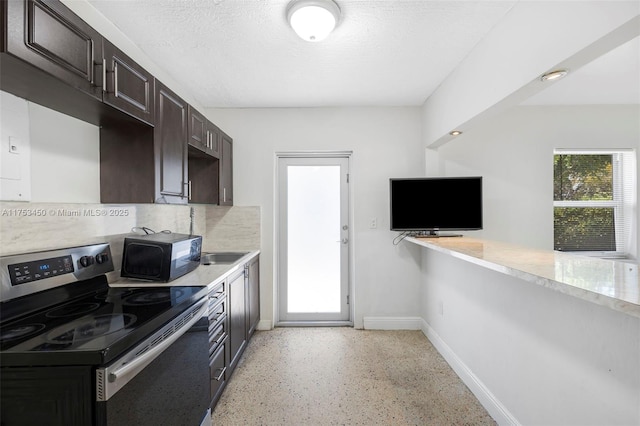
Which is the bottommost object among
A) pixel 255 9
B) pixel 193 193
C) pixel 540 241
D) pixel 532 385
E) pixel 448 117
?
pixel 532 385

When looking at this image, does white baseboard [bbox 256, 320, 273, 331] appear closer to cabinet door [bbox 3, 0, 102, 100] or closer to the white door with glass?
the white door with glass

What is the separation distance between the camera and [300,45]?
2035mm

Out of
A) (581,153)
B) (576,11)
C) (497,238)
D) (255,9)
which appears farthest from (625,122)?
(255,9)

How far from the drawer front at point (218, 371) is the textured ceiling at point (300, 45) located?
218 cm

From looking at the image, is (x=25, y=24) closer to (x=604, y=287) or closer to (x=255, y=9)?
(x=255, y=9)

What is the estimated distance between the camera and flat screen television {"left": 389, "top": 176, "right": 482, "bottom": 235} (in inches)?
102

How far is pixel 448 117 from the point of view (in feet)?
8.18

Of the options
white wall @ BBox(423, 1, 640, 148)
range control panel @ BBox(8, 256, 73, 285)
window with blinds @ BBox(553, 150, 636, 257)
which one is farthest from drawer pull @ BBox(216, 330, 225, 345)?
window with blinds @ BBox(553, 150, 636, 257)

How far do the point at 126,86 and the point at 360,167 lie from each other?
7.62ft

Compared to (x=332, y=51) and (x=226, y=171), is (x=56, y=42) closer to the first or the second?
(x=332, y=51)

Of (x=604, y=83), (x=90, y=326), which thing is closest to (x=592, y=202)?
(x=604, y=83)

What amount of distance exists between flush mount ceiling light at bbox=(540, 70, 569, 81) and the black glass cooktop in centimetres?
222

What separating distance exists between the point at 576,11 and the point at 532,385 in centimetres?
186

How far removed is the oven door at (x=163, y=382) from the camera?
94 cm
